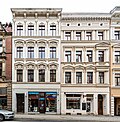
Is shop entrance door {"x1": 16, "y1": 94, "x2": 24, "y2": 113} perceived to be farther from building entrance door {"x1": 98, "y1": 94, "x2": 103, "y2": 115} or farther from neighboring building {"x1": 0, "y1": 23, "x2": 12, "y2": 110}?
building entrance door {"x1": 98, "y1": 94, "x2": 103, "y2": 115}

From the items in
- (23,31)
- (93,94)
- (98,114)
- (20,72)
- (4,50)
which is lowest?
(98,114)

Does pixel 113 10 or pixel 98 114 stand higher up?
pixel 113 10

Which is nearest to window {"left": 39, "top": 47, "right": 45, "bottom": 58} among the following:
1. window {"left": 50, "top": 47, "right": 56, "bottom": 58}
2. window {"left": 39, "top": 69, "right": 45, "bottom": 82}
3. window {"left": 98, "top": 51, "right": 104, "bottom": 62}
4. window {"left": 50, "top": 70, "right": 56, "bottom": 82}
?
window {"left": 50, "top": 47, "right": 56, "bottom": 58}

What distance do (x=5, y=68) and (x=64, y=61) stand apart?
8839 millimetres

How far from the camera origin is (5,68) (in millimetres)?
38656

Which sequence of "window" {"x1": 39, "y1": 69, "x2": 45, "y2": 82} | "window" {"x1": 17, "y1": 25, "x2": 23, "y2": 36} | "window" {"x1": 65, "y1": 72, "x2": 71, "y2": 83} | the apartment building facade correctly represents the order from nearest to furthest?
1. the apartment building facade
2. "window" {"x1": 39, "y1": 69, "x2": 45, "y2": 82}
3. "window" {"x1": 65, "y1": 72, "x2": 71, "y2": 83}
4. "window" {"x1": 17, "y1": 25, "x2": 23, "y2": 36}

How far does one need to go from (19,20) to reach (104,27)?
496 inches

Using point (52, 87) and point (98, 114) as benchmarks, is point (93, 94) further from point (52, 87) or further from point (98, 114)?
point (52, 87)

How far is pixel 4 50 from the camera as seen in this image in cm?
3888

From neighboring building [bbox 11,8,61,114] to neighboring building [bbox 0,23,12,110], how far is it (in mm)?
820

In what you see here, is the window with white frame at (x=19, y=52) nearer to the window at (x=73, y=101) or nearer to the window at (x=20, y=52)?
the window at (x=20, y=52)

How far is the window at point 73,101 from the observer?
37.7 meters

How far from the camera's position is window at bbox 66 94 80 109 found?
37.7m

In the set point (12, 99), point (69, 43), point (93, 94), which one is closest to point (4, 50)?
point (12, 99)
